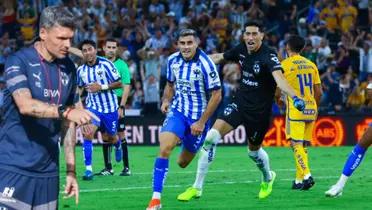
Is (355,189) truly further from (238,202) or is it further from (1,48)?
(1,48)

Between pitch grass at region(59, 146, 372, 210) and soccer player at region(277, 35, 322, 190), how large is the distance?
0.57 m

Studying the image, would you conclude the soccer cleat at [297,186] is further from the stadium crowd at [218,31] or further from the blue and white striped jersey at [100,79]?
the stadium crowd at [218,31]

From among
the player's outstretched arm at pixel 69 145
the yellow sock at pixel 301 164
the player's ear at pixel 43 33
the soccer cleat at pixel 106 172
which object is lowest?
the soccer cleat at pixel 106 172

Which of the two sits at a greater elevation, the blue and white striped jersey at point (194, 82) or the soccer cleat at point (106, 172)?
the blue and white striped jersey at point (194, 82)

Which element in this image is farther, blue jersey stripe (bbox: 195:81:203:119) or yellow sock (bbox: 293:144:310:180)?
yellow sock (bbox: 293:144:310:180)

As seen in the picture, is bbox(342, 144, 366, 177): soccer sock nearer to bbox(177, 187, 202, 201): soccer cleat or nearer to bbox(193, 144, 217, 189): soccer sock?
bbox(193, 144, 217, 189): soccer sock

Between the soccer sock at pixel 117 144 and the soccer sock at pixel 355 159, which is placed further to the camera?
the soccer sock at pixel 117 144

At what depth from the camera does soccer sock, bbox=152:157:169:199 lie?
1259 centimetres

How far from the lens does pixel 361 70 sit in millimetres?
28953

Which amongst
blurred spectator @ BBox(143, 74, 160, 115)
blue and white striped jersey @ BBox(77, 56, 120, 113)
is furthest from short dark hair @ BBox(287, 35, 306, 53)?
blurred spectator @ BBox(143, 74, 160, 115)

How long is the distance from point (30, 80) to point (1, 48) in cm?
2506

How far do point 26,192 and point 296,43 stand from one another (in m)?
8.83

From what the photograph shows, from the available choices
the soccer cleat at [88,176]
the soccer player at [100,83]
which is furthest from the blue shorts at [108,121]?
the soccer cleat at [88,176]

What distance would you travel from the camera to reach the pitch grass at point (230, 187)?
13359 millimetres
